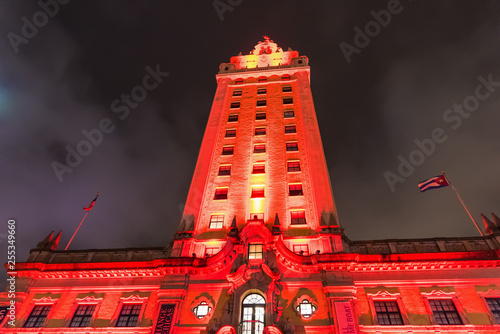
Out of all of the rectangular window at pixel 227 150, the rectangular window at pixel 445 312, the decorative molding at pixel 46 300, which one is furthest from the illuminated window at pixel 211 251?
the rectangular window at pixel 445 312

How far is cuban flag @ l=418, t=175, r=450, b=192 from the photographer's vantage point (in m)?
33.1

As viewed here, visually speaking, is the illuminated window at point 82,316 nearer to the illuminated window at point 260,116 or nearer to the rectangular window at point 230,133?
the rectangular window at point 230,133

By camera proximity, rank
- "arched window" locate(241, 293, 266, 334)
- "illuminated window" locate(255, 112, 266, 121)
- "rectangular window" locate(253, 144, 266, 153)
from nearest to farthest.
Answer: "arched window" locate(241, 293, 266, 334) → "rectangular window" locate(253, 144, 266, 153) → "illuminated window" locate(255, 112, 266, 121)

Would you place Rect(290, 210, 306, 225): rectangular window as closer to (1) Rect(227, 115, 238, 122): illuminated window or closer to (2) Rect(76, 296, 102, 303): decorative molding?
(2) Rect(76, 296, 102, 303): decorative molding

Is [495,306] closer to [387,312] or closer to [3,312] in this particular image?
[387,312]

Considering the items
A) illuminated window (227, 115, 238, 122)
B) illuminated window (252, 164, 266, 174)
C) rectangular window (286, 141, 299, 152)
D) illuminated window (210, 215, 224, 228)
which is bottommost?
illuminated window (210, 215, 224, 228)

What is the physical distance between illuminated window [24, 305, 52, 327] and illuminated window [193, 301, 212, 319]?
13.6 m

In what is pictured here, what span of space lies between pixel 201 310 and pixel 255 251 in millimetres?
6530

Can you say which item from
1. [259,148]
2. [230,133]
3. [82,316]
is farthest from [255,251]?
[230,133]

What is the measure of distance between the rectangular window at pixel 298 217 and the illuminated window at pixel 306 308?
8562mm

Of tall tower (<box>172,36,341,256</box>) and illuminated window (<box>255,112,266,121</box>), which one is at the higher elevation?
illuminated window (<box>255,112,266,121</box>)

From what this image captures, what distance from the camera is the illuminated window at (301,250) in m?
30.2

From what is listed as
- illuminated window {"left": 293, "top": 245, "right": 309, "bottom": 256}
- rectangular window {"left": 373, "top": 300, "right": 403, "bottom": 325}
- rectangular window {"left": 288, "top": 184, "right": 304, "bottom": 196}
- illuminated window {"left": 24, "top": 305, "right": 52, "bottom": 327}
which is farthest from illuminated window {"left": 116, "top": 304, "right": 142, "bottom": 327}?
rectangular window {"left": 373, "top": 300, "right": 403, "bottom": 325}

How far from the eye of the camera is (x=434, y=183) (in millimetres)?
33531
